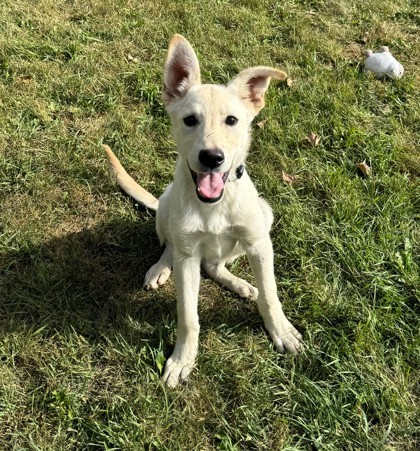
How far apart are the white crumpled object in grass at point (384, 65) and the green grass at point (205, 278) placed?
115 mm

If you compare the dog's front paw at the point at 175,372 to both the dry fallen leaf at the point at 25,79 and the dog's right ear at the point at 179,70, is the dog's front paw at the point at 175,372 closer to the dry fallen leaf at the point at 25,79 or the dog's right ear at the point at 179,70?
the dog's right ear at the point at 179,70

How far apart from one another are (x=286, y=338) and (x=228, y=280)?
2.05 ft

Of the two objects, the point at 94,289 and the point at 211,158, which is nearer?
the point at 211,158

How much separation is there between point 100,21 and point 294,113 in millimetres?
2909

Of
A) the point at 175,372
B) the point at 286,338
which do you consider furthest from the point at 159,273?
the point at 286,338

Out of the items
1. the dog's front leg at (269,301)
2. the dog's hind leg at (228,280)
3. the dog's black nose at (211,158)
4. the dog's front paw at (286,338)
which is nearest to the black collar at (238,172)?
the dog's black nose at (211,158)

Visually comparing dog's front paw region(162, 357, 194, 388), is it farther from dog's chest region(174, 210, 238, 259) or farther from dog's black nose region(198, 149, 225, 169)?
dog's black nose region(198, 149, 225, 169)

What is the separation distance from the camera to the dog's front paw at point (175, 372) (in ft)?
9.53

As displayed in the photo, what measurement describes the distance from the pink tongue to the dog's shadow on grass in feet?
3.40

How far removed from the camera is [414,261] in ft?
11.5

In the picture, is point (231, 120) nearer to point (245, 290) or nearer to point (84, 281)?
point (245, 290)

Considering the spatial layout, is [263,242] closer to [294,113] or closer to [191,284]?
[191,284]

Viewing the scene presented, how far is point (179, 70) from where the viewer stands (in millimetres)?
2949

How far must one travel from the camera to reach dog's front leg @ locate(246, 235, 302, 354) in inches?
117
